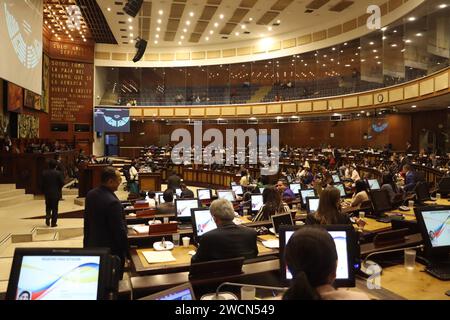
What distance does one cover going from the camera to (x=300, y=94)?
2245 cm

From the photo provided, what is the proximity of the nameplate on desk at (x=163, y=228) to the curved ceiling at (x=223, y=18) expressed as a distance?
14.4 metres

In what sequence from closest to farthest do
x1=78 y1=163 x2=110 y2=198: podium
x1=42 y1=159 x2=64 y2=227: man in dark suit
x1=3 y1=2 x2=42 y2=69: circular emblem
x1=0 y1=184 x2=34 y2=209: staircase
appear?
x1=3 y1=2 x2=42 y2=69: circular emblem, x1=42 y1=159 x2=64 y2=227: man in dark suit, x1=0 y1=184 x2=34 y2=209: staircase, x1=78 y1=163 x2=110 y2=198: podium

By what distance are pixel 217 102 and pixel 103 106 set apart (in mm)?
7276

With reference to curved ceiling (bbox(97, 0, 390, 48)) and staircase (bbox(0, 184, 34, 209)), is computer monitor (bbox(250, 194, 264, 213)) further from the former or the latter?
curved ceiling (bbox(97, 0, 390, 48))

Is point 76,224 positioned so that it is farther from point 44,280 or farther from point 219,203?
point 44,280

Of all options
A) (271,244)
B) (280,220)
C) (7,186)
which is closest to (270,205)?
(280,220)

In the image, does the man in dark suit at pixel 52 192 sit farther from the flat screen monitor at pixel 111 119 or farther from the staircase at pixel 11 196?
the flat screen monitor at pixel 111 119

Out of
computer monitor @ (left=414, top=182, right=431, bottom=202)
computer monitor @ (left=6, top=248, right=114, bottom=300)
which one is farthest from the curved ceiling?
computer monitor @ (left=6, top=248, right=114, bottom=300)

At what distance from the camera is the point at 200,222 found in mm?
4613

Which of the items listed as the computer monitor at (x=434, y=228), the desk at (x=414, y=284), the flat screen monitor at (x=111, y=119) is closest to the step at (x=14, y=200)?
the desk at (x=414, y=284)

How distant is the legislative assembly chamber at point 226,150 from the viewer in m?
2.82

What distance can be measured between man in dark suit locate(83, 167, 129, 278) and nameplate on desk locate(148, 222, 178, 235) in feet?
3.44

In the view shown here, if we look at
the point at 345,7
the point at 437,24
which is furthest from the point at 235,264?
the point at 345,7

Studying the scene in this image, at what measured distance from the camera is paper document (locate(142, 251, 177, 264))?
12.4 feet
